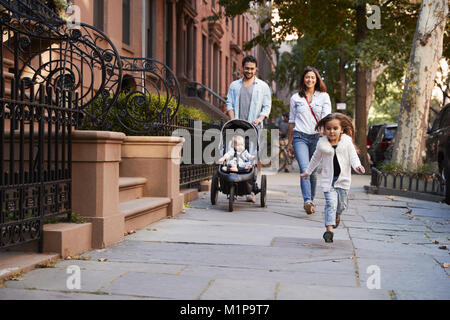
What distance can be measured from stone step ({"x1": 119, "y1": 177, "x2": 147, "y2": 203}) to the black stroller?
1392 millimetres

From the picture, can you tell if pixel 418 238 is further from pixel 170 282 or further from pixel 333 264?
pixel 170 282

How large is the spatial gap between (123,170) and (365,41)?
13.4 meters

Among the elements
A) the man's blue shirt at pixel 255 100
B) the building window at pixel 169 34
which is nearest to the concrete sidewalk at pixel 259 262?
the man's blue shirt at pixel 255 100

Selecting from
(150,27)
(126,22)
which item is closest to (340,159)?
(126,22)

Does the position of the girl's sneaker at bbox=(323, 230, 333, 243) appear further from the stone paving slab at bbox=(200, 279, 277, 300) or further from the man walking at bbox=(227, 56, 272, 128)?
the man walking at bbox=(227, 56, 272, 128)

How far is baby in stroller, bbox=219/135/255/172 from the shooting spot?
336 inches

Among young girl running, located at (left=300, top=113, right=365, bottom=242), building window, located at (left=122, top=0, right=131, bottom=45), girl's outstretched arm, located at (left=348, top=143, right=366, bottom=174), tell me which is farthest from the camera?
building window, located at (left=122, top=0, right=131, bottom=45)

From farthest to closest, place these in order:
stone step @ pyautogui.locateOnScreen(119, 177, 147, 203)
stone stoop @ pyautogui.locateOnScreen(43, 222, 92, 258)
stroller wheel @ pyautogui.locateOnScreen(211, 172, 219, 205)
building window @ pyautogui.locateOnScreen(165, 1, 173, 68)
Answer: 1. building window @ pyautogui.locateOnScreen(165, 1, 173, 68)
2. stroller wheel @ pyautogui.locateOnScreen(211, 172, 219, 205)
3. stone step @ pyautogui.locateOnScreen(119, 177, 147, 203)
4. stone stoop @ pyautogui.locateOnScreen(43, 222, 92, 258)

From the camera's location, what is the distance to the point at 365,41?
19.1 m

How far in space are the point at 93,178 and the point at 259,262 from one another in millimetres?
1644
